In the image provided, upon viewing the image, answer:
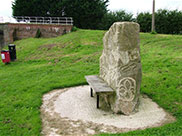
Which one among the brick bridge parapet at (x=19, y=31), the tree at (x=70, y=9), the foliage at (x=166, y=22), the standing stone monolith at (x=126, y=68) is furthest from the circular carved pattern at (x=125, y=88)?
the tree at (x=70, y=9)

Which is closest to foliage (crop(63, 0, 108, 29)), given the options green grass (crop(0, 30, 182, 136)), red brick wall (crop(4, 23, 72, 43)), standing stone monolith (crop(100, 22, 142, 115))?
red brick wall (crop(4, 23, 72, 43))

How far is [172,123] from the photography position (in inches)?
175

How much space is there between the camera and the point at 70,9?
83.7ft

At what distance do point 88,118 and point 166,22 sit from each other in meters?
21.5

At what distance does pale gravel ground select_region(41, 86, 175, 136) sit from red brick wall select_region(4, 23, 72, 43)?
16.0 metres

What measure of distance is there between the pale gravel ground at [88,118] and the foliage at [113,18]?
23.9 meters

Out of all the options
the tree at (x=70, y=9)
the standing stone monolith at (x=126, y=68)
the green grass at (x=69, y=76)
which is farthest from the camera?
the tree at (x=70, y=9)

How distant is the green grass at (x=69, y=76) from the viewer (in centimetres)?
479

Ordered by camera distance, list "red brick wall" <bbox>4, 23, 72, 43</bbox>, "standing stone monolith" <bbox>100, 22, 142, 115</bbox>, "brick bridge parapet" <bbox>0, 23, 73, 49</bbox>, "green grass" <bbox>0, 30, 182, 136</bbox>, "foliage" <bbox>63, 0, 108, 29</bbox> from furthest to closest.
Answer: "foliage" <bbox>63, 0, 108, 29</bbox>
"brick bridge parapet" <bbox>0, 23, 73, 49</bbox>
"red brick wall" <bbox>4, 23, 72, 43</bbox>
"standing stone monolith" <bbox>100, 22, 142, 115</bbox>
"green grass" <bbox>0, 30, 182, 136</bbox>

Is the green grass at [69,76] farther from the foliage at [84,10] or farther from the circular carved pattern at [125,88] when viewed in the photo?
the foliage at [84,10]

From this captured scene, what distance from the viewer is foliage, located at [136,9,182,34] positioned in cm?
2270

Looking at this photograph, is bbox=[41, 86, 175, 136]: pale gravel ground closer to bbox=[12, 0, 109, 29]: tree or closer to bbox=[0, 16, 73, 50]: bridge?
bbox=[0, 16, 73, 50]: bridge

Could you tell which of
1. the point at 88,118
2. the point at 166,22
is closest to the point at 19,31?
the point at 166,22

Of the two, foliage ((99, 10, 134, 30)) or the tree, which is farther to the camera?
foliage ((99, 10, 134, 30))
